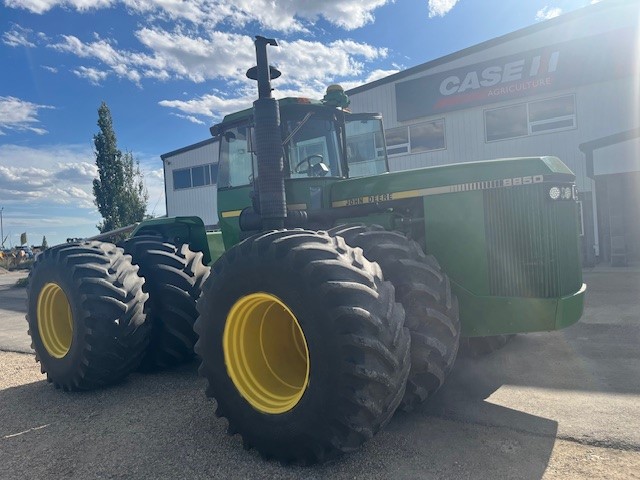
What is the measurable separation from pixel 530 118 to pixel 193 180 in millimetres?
14959

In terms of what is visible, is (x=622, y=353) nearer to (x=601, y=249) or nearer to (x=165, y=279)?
(x=165, y=279)

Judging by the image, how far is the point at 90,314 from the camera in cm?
438

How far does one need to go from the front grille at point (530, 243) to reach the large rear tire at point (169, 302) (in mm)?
2698

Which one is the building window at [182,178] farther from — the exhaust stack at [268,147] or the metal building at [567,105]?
the exhaust stack at [268,147]

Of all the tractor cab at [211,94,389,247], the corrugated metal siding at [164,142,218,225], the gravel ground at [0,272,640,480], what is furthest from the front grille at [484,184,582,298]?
the corrugated metal siding at [164,142,218,225]

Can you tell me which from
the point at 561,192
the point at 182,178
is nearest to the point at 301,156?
the point at 561,192

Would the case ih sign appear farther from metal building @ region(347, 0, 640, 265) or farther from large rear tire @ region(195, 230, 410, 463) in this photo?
large rear tire @ region(195, 230, 410, 463)

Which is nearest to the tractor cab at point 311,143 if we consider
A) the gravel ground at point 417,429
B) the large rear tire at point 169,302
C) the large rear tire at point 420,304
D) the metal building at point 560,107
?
the large rear tire at point 169,302

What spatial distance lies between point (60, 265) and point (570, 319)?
4390 millimetres

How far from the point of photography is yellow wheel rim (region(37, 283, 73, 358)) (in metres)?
5.00

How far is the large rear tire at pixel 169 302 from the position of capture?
15.9 feet

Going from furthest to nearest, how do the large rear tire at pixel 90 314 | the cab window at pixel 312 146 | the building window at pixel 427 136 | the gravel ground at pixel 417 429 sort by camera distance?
the building window at pixel 427 136
the cab window at pixel 312 146
the large rear tire at pixel 90 314
the gravel ground at pixel 417 429

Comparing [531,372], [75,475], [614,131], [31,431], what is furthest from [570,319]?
[614,131]

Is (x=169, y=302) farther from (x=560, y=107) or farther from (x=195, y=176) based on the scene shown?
(x=195, y=176)
